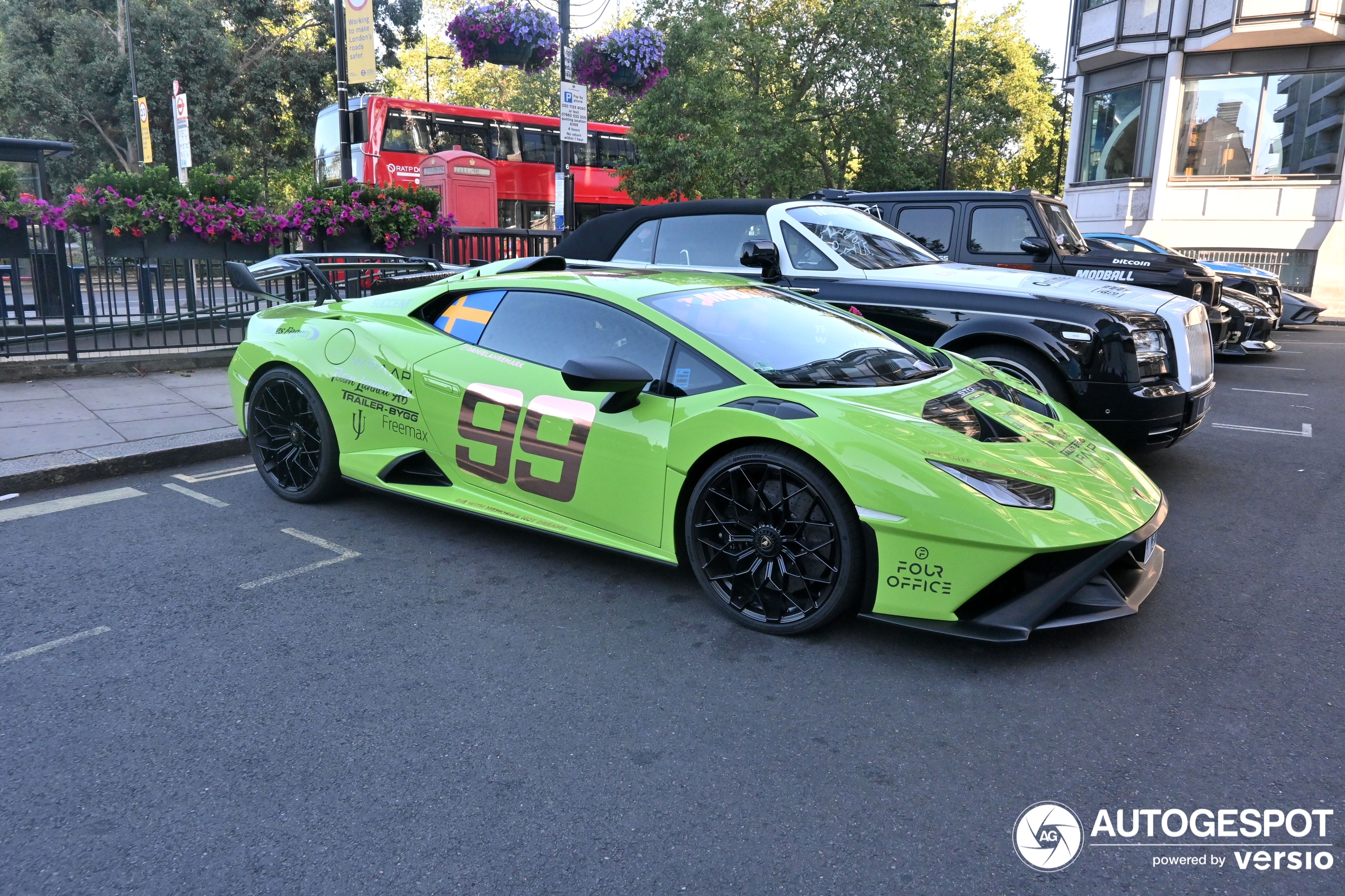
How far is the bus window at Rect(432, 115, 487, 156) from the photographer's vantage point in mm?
20375

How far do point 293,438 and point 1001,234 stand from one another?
6429 millimetres

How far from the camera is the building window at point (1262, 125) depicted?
22750mm

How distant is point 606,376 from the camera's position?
3531 mm

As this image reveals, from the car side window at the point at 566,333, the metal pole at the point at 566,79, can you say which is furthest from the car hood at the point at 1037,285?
the metal pole at the point at 566,79

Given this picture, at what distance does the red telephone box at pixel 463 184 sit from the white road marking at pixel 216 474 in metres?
12.3

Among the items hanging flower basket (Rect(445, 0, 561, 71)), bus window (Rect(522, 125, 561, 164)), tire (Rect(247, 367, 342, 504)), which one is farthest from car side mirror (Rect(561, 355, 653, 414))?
bus window (Rect(522, 125, 561, 164))

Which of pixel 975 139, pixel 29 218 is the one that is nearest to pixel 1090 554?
pixel 29 218

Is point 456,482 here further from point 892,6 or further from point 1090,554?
point 892,6

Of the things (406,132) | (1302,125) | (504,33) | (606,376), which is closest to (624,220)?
(606,376)

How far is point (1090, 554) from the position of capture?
10.4 feet

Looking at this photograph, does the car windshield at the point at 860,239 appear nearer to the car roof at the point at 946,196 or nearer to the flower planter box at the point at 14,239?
the car roof at the point at 946,196

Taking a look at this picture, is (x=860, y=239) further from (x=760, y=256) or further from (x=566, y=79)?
(x=566, y=79)

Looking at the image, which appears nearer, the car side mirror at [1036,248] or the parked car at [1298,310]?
the car side mirror at [1036,248]

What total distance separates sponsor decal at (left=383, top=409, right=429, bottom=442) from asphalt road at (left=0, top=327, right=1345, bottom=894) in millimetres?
532
